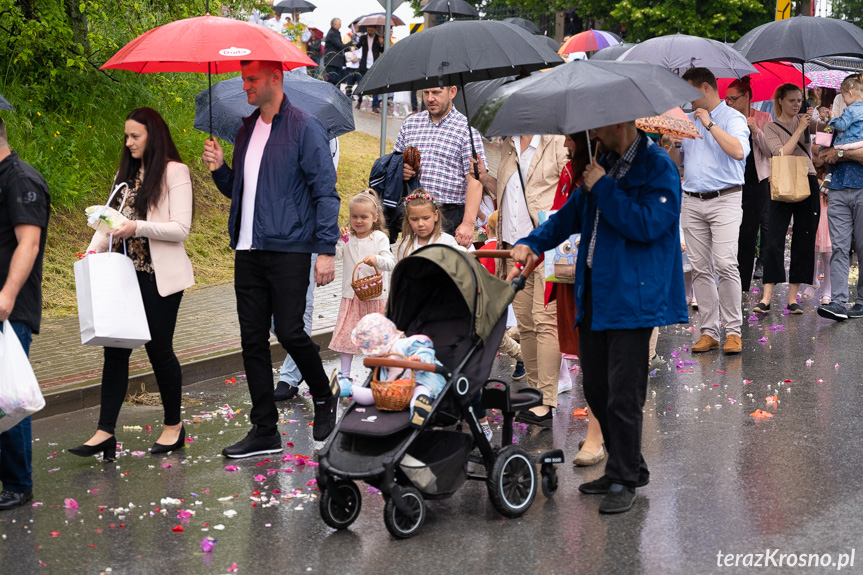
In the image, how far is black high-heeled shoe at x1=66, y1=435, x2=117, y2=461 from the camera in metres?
6.45

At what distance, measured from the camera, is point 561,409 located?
767cm

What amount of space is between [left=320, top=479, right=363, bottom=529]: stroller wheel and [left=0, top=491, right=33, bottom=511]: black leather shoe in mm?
1675

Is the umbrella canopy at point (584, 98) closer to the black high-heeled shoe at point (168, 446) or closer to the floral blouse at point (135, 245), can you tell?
the floral blouse at point (135, 245)

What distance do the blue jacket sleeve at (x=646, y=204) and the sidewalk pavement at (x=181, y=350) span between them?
437 cm

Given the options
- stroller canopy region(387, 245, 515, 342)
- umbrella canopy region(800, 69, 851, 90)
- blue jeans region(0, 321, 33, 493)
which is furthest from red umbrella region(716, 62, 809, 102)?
blue jeans region(0, 321, 33, 493)

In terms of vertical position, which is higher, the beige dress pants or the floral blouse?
the floral blouse

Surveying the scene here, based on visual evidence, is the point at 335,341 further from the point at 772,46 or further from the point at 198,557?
the point at 772,46

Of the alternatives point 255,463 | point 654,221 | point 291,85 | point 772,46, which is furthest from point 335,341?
point 772,46

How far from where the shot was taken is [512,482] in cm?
541

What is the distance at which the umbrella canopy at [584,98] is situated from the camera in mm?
4895

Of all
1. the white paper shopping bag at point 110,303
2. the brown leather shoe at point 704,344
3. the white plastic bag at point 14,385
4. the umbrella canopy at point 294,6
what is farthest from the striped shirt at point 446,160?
the umbrella canopy at point 294,6

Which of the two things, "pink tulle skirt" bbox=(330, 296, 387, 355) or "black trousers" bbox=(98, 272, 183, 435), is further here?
"pink tulle skirt" bbox=(330, 296, 387, 355)

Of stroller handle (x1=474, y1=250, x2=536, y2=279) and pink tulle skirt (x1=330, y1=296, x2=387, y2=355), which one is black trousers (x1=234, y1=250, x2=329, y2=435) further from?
stroller handle (x1=474, y1=250, x2=536, y2=279)

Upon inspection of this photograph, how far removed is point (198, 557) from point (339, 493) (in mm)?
706
